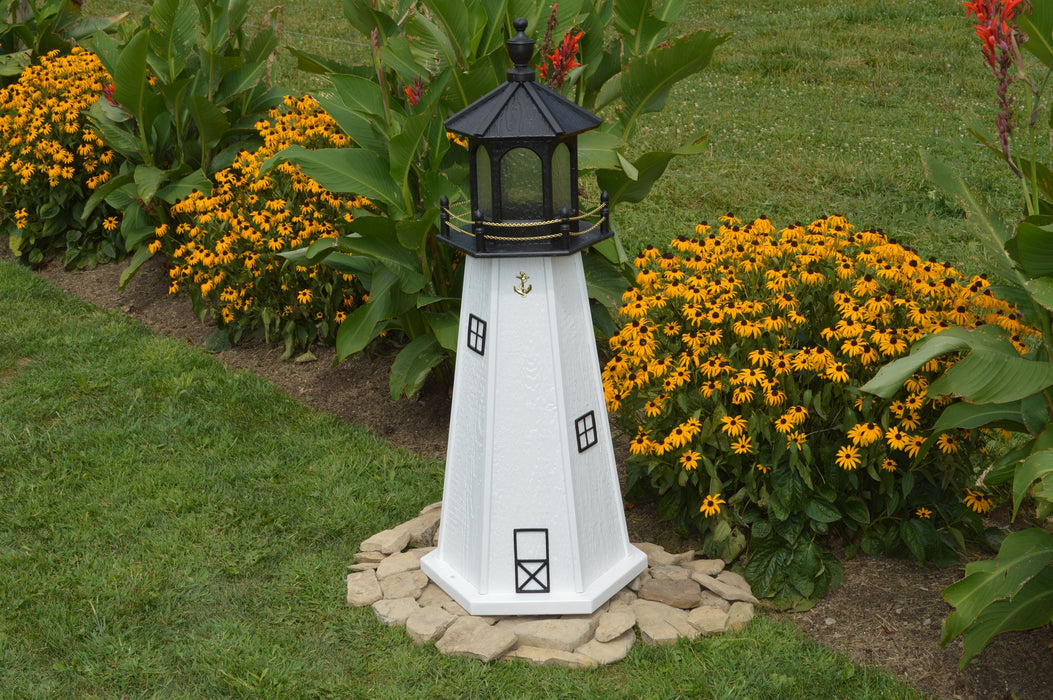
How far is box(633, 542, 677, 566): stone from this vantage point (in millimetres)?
4609

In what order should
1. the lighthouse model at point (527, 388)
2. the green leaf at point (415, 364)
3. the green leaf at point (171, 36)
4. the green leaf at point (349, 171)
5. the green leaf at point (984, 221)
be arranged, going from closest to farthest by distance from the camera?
the green leaf at point (984, 221), the lighthouse model at point (527, 388), the green leaf at point (349, 171), the green leaf at point (415, 364), the green leaf at point (171, 36)

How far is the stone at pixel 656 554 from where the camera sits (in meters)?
4.61

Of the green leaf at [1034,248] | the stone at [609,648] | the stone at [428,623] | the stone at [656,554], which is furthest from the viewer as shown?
the stone at [656,554]

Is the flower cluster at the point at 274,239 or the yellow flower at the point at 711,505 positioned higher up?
the flower cluster at the point at 274,239

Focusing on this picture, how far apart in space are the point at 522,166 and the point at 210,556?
228 cm

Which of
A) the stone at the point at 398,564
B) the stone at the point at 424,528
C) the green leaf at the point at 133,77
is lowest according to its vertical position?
the stone at the point at 398,564

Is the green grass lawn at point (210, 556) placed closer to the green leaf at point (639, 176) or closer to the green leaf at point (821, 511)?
the green leaf at point (821, 511)

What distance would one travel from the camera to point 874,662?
402 centimetres

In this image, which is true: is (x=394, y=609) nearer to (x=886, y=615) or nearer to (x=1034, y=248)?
(x=886, y=615)

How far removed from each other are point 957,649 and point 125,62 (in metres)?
5.78

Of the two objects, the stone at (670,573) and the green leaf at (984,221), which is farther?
the stone at (670,573)

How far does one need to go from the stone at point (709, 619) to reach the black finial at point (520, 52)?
2.16 metres

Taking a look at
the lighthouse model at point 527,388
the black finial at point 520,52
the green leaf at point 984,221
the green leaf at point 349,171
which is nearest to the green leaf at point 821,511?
the lighthouse model at point 527,388

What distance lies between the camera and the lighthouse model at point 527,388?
3857 mm
